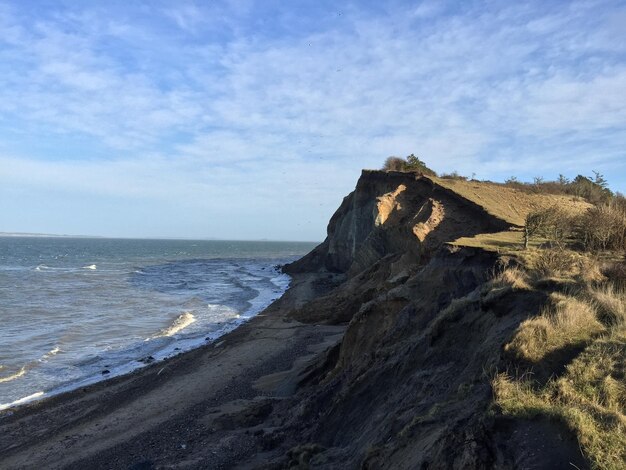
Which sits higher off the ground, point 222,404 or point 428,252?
point 428,252

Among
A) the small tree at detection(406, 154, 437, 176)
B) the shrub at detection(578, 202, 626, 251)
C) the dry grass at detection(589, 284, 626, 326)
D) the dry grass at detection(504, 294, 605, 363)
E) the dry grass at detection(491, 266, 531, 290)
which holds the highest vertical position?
the small tree at detection(406, 154, 437, 176)

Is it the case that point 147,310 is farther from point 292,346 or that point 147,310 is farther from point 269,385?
point 269,385

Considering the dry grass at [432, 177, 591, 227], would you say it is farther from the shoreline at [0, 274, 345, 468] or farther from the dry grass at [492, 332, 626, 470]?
the dry grass at [492, 332, 626, 470]

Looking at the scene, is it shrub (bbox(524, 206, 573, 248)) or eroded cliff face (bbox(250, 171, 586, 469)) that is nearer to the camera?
eroded cliff face (bbox(250, 171, 586, 469))

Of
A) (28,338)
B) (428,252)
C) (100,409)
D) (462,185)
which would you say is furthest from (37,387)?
(462,185)

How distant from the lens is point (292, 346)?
2061cm

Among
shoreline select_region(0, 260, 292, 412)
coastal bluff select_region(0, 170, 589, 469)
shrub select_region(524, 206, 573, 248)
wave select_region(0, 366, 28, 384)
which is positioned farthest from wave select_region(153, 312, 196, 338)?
shrub select_region(524, 206, 573, 248)

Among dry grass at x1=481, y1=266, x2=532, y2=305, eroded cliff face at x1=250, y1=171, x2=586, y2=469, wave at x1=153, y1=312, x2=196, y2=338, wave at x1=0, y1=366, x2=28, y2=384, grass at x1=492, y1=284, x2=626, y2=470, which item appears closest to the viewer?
grass at x1=492, y1=284, x2=626, y2=470

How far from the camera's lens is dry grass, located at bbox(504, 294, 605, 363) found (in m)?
5.91

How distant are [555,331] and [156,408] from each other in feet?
39.4

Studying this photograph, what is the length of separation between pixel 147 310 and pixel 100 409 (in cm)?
1998

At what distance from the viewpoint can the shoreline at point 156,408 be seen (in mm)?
11438

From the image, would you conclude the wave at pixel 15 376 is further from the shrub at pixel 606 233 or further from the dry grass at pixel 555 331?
the shrub at pixel 606 233

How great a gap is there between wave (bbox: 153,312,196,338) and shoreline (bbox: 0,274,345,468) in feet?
17.7
